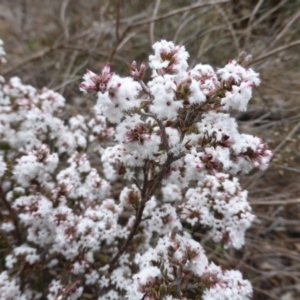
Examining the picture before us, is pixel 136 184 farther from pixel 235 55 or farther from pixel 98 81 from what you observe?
pixel 235 55

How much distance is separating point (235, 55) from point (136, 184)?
244cm

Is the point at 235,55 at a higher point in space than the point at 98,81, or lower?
higher

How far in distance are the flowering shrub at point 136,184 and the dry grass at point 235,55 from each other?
603 mm

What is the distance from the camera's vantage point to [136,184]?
A: 1515 mm

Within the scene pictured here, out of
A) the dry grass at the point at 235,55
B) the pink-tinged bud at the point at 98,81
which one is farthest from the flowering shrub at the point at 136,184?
the dry grass at the point at 235,55

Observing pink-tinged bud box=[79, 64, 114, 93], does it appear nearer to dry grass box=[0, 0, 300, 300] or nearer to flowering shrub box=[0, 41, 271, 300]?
flowering shrub box=[0, 41, 271, 300]

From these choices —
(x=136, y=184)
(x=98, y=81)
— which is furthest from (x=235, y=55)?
(x=98, y=81)

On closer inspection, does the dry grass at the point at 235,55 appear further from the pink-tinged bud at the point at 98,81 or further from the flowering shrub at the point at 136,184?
the pink-tinged bud at the point at 98,81

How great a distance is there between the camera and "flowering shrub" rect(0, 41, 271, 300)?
1191mm

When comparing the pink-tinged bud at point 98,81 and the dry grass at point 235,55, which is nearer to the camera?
the pink-tinged bud at point 98,81

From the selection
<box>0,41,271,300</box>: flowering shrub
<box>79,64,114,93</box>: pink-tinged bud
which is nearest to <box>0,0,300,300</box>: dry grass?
<box>0,41,271,300</box>: flowering shrub

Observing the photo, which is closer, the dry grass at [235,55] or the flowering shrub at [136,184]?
the flowering shrub at [136,184]

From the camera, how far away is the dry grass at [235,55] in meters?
2.47

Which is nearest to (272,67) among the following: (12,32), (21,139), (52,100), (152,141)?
(52,100)
